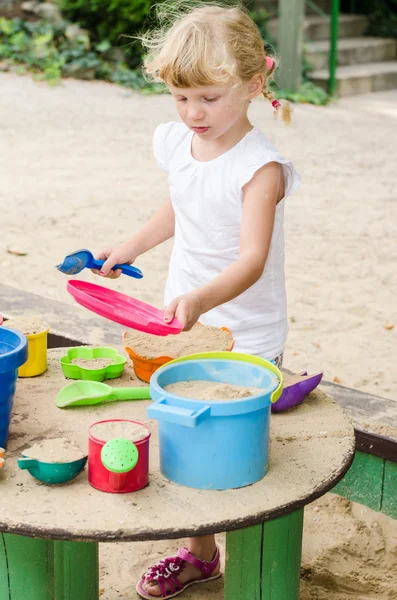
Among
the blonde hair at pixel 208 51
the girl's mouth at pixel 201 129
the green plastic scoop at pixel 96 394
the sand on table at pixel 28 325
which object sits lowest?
the green plastic scoop at pixel 96 394

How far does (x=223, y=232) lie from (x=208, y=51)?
0.41m

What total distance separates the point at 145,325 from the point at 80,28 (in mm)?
8590

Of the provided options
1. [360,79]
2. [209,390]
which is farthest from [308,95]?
[209,390]

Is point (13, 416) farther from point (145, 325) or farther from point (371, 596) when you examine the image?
point (371, 596)

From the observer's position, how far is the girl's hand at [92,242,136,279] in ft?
6.11

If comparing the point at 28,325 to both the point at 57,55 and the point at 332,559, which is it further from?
the point at 57,55

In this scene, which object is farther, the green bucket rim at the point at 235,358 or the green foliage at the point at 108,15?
the green foliage at the point at 108,15

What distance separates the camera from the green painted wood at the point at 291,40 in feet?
28.4

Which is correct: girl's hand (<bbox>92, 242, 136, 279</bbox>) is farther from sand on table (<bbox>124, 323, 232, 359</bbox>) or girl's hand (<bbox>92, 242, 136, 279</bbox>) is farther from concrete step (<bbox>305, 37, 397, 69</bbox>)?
concrete step (<bbox>305, 37, 397, 69</bbox>)

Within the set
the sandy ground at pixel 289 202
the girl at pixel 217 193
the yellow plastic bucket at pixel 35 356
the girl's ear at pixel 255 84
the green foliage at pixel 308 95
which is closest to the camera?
the yellow plastic bucket at pixel 35 356

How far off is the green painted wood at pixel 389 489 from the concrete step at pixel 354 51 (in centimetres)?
767

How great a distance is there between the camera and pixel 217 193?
78.1 inches

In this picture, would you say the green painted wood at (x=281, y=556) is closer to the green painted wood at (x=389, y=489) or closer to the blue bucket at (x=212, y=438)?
the blue bucket at (x=212, y=438)

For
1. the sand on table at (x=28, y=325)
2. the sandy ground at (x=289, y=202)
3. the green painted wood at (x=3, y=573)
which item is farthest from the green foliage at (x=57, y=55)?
the green painted wood at (x=3, y=573)
